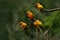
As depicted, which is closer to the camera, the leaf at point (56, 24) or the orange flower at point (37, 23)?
the leaf at point (56, 24)

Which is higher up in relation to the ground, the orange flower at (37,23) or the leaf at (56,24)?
the orange flower at (37,23)

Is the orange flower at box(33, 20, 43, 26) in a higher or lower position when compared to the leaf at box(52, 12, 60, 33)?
higher

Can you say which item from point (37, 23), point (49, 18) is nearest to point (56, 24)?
point (49, 18)

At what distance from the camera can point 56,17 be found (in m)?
0.92

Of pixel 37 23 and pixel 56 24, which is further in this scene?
pixel 37 23

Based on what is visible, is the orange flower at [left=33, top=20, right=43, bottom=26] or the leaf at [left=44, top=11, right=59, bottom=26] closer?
the leaf at [left=44, top=11, right=59, bottom=26]

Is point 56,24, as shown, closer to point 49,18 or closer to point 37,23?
point 49,18

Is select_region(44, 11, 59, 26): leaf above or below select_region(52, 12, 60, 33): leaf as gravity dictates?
above

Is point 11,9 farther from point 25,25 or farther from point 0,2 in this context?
point 25,25

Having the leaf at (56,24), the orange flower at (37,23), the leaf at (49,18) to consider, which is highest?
the leaf at (49,18)

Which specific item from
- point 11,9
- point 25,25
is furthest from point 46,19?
point 11,9

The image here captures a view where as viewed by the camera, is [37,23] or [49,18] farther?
[37,23]

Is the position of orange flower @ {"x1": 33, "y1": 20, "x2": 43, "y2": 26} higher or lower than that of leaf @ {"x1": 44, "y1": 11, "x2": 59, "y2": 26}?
lower

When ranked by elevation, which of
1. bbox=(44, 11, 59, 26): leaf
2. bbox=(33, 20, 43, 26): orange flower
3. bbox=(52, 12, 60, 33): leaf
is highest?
bbox=(44, 11, 59, 26): leaf
